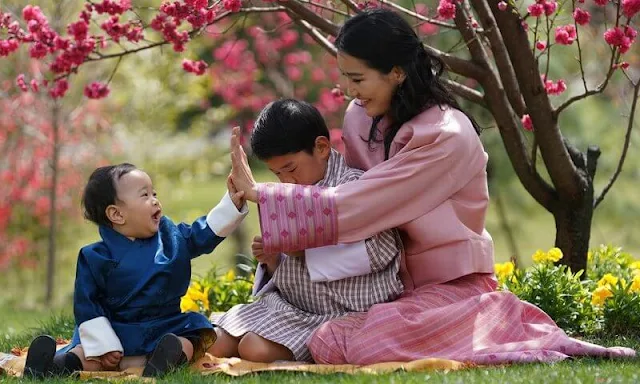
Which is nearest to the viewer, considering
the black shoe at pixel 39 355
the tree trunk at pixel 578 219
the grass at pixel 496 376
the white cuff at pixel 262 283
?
the grass at pixel 496 376

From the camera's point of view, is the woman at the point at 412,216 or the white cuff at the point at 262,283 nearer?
the woman at the point at 412,216

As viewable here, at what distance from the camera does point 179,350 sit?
388 centimetres

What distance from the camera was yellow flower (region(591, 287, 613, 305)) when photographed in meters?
4.79

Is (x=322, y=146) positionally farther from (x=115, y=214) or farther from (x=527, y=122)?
(x=527, y=122)

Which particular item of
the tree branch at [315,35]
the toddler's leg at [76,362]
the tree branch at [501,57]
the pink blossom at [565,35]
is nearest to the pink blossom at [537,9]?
the pink blossom at [565,35]

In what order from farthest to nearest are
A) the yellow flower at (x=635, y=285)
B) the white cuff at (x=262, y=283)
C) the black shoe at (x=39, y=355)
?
the yellow flower at (x=635, y=285), the white cuff at (x=262, y=283), the black shoe at (x=39, y=355)

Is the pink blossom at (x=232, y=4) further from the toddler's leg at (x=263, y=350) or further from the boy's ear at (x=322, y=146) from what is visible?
the toddler's leg at (x=263, y=350)

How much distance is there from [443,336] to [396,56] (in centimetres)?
106

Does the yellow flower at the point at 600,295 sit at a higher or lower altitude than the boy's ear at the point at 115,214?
lower

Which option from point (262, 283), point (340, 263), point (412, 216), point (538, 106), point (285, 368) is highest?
point (538, 106)

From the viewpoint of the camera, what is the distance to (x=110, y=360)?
3967mm

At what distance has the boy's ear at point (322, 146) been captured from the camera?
420 cm

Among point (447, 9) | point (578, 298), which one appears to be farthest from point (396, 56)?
point (578, 298)

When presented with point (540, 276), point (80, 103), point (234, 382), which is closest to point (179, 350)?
point (234, 382)
